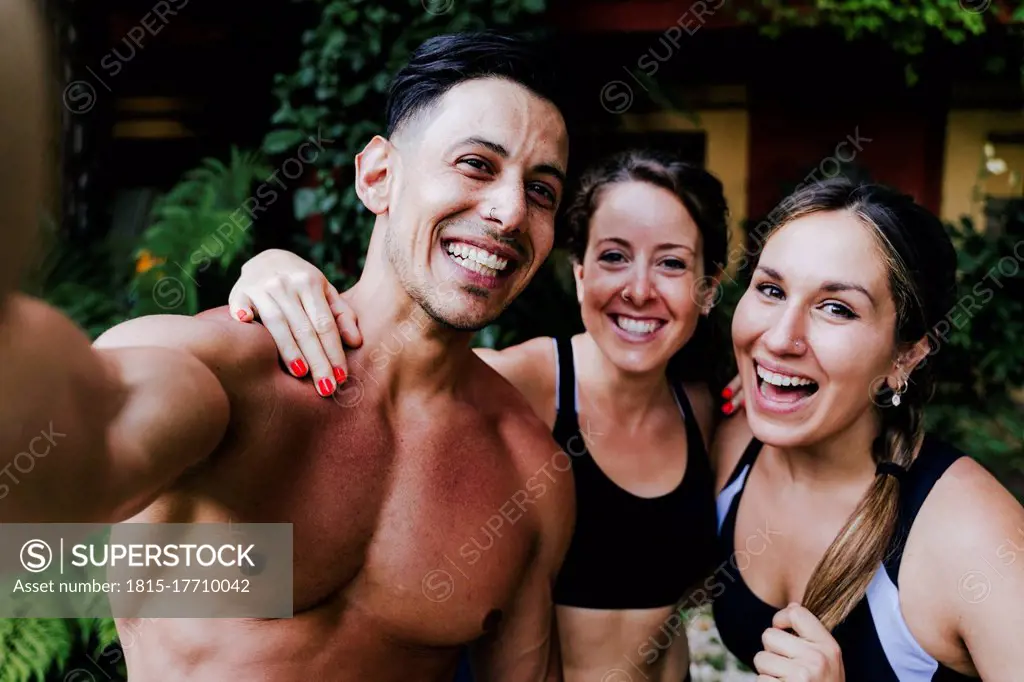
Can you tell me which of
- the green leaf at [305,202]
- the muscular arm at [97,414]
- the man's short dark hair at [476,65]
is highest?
the green leaf at [305,202]

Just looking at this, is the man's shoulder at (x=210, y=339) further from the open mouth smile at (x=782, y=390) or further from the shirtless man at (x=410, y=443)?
the open mouth smile at (x=782, y=390)

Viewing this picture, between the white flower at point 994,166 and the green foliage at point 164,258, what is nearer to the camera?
the green foliage at point 164,258

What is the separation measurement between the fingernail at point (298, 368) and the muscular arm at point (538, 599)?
25.9 inches

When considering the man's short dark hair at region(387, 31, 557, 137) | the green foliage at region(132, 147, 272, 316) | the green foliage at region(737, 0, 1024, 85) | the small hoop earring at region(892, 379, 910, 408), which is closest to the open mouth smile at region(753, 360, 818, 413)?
the small hoop earring at region(892, 379, 910, 408)

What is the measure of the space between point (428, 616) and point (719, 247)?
5.11ft

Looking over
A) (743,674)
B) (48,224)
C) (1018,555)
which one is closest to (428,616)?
(1018,555)

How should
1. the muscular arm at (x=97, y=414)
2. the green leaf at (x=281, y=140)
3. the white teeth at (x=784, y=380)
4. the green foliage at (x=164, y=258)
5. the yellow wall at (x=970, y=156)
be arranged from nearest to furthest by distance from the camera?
the muscular arm at (x=97, y=414)
the white teeth at (x=784, y=380)
the green foliage at (x=164, y=258)
the green leaf at (x=281, y=140)
the yellow wall at (x=970, y=156)

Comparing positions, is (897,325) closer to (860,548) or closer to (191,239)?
(860,548)

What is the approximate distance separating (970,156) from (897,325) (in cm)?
411

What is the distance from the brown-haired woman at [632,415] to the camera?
2721 mm

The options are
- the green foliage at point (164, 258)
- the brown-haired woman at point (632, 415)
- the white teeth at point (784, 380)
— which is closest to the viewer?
the white teeth at point (784, 380)

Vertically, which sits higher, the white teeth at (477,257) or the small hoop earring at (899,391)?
the white teeth at (477,257)

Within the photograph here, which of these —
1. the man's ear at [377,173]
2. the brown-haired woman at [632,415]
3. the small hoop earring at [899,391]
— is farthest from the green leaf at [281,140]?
the small hoop earring at [899,391]

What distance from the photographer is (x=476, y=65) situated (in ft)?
6.64
